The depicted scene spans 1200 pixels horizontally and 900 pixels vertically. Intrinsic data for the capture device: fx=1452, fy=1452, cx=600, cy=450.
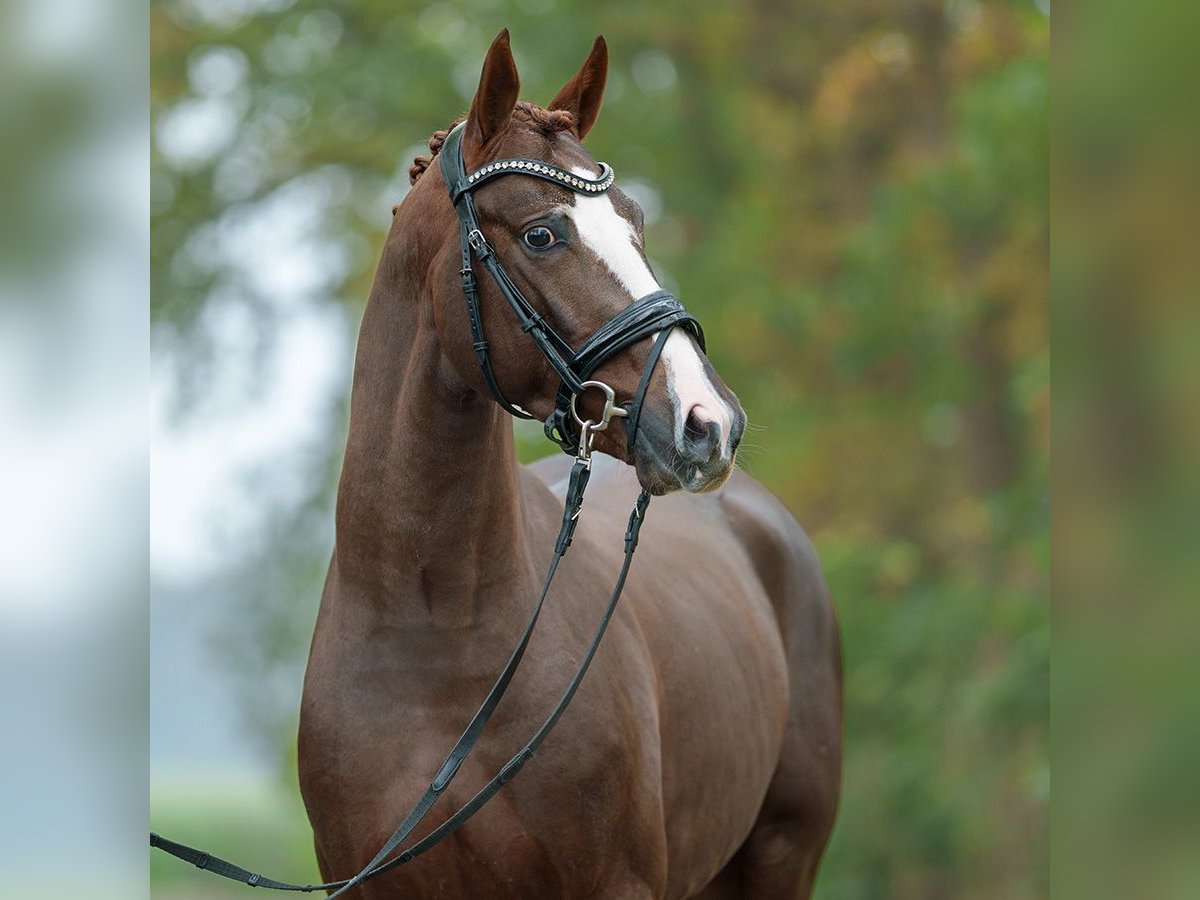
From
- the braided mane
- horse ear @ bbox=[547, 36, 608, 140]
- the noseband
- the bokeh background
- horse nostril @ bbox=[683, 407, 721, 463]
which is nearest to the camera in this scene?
horse nostril @ bbox=[683, 407, 721, 463]

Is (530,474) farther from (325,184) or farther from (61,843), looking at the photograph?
(325,184)

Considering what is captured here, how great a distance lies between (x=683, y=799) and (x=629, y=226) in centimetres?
150

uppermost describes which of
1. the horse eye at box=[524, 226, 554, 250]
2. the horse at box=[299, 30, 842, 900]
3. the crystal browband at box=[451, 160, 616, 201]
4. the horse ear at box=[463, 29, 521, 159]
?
the horse ear at box=[463, 29, 521, 159]

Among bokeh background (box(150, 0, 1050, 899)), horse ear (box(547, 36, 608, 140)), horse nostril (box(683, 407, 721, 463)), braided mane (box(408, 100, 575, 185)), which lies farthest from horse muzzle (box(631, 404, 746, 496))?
bokeh background (box(150, 0, 1050, 899))

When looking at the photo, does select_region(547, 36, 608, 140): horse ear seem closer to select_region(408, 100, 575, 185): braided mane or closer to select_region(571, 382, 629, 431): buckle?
select_region(408, 100, 575, 185): braided mane

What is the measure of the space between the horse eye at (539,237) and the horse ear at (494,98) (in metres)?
0.25

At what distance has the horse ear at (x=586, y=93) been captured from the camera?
2.97 m

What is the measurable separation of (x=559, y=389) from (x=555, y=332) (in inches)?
4.1

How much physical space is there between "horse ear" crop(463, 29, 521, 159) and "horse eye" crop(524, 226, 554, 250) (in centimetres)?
25

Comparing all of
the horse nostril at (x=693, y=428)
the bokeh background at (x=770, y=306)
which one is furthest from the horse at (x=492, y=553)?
the bokeh background at (x=770, y=306)

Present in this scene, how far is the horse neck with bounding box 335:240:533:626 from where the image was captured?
112 inches

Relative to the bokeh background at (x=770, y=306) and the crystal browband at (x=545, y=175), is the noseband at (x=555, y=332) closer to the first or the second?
the crystal browband at (x=545, y=175)

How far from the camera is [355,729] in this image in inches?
115

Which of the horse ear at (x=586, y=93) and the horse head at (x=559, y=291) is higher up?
the horse ear at (x=586, y=93)
